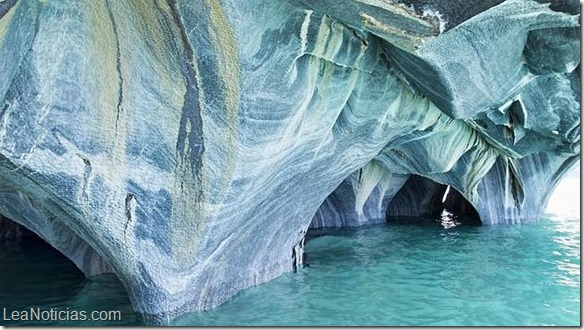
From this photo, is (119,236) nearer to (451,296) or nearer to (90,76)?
(90,76)

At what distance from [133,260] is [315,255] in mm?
4797

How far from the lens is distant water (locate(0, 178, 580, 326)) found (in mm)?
5586

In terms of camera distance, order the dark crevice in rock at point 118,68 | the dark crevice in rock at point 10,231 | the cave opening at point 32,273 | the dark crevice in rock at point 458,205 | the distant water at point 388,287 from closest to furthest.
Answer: the dark crevice in rock at point 118,68, the distant water at point 388,287, the cave opening at point 32,273, the dark crevice in rock at point 10,231, the dark crevice in rock at point 458,205

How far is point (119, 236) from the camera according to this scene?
4.94 m

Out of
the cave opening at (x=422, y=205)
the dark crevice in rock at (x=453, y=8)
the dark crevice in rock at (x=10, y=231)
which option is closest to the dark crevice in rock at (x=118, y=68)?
the dark crevice in rock at (x=453, y=8)

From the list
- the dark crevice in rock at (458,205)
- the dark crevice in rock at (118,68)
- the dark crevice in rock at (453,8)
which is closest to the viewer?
the dark crevice in rock at (453,8)

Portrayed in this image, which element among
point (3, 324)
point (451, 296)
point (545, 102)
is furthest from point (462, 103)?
point (3, 324)

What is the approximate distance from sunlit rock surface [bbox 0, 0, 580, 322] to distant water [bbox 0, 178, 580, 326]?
0.69 metres

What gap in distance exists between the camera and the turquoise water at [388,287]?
559 cm

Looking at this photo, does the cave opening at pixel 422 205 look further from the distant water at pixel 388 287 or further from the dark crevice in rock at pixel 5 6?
the dark crevice in rock at pixel 5 6

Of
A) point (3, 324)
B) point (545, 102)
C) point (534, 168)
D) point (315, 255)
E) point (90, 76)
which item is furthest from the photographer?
point (534, 168)

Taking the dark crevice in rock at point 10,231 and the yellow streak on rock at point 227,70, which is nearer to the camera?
the yellow streak on rock at point 227,70

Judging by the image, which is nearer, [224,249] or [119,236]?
[119,236]

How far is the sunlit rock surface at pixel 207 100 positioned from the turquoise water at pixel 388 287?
69 cm
